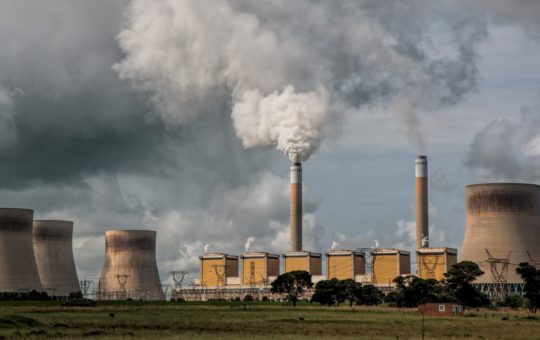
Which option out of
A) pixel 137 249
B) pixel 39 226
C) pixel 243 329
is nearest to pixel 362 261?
pixel 137 249

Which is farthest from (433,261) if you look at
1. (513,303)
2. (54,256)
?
(54,256)

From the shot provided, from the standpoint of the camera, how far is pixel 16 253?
324ft

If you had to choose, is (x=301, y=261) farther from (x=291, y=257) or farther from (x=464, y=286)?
(x=464, y=286)

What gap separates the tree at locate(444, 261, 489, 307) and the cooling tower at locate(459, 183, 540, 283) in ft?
51.7

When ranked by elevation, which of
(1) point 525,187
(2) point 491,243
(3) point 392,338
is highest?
(1) point 525,187

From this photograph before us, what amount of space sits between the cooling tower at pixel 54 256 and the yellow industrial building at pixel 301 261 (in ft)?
98.2

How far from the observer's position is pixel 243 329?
1698 inches

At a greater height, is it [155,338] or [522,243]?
[522,243]

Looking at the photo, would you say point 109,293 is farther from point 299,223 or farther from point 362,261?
point 362,261

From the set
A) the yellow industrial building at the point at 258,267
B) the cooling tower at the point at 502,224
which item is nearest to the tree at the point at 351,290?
the cooling tower at the point at 502,224

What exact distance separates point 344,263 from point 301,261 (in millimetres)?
6419

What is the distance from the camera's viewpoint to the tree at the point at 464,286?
80.9m

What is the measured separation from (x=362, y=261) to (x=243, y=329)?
90.9 meters

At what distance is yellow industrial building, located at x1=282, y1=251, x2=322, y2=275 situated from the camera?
129375 millimetres
